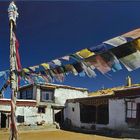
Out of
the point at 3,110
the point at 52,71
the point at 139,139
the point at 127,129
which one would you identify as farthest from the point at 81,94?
the point at 52,71

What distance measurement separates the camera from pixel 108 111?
25734 mm

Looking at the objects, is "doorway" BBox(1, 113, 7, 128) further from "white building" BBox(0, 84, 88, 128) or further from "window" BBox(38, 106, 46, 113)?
"window" BBox(38, 106, 46, 113)

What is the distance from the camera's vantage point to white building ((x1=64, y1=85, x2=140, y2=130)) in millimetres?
22806

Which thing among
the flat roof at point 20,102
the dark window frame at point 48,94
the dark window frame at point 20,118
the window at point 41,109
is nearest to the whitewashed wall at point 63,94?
the dark window frame at point 48,94


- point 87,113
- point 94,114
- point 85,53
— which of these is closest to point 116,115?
point 94,114

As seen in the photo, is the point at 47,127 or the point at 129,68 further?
the point at 47,127

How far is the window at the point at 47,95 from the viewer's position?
31219 mm

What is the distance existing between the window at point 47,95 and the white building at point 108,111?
1721 mm

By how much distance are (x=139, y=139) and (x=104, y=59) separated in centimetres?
1265

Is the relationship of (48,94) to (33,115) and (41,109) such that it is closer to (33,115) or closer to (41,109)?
(41,109)

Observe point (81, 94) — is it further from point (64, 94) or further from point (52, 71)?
point (52, 71)

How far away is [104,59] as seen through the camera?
27.8ft

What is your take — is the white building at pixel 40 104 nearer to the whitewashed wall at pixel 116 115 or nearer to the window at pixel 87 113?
the window at pixel 87 113

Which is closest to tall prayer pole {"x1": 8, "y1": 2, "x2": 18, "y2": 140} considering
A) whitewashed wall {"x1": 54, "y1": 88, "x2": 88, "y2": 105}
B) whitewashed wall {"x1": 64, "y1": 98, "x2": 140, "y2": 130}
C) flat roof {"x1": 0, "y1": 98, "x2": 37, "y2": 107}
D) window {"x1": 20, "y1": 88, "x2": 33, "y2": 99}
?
whitewashed wall {"x1": 64, "y1": 98, "x2": 140, "y2": 130}
